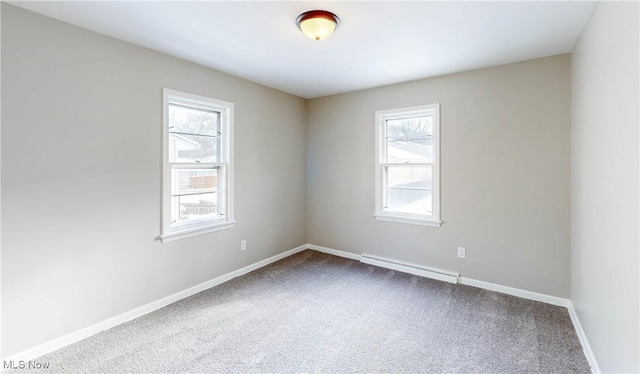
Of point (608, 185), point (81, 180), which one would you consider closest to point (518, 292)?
point (608, 185)

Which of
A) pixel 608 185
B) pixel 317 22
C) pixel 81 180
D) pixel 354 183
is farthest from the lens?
pixel 354 183

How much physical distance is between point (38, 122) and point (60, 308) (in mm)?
1386

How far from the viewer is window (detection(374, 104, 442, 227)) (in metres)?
3.53

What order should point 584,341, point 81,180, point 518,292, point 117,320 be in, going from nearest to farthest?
point 584,341, point 81,180, point 117,320, point 518,292

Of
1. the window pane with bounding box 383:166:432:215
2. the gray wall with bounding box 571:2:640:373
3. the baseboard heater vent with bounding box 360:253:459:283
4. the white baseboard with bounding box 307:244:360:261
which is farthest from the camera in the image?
the white baseboard with bounding box 307:244:360:261

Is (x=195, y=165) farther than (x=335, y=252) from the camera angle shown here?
No

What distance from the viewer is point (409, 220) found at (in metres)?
3.72

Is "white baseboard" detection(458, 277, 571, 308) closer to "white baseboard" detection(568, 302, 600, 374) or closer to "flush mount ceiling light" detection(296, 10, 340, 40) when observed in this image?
"white baseboard" detection(568, 302, 600, 374)

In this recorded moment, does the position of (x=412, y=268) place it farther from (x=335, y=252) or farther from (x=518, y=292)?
(x=335, y=252)

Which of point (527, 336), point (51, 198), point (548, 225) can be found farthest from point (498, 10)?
point (51, 198)

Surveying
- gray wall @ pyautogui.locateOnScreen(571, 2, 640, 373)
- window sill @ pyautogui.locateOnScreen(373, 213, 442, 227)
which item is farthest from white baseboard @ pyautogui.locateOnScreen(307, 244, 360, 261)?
gray wall @ pyautogui.locateOnScreen(571, 2, 640, 373)

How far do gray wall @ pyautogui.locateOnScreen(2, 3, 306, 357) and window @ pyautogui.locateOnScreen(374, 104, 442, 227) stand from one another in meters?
2.16

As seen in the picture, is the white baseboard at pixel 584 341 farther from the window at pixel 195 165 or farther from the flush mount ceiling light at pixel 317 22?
the window at pixel 195 165

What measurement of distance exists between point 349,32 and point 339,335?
2.45m
